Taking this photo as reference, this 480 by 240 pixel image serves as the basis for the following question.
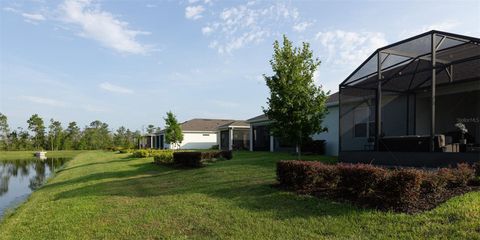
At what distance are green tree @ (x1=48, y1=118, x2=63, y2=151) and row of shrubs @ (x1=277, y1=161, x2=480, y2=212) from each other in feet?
222

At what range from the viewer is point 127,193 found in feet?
38.8

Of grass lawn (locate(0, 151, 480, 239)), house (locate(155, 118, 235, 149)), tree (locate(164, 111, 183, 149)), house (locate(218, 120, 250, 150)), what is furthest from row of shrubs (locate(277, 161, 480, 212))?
house (locate(155, 118, 235, 149))

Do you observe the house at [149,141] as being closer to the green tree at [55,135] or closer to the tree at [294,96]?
the green tree at [55,135]

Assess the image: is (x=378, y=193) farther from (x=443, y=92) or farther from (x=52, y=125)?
(x=52, y=125)

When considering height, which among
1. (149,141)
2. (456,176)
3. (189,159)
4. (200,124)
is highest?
(200,124)

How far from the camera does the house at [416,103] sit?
1127 cm

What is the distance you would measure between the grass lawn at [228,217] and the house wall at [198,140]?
34.1 m

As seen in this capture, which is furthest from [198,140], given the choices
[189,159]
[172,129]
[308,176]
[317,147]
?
[308,176]

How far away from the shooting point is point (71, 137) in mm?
69812

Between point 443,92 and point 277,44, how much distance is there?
284 inches

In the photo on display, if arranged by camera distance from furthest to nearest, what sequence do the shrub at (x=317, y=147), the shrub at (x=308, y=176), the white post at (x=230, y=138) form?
1. the white post at (x=230, y=138)
2. the shrub at (x=317, y=147)
3. the shrub at (x=308, y=176)

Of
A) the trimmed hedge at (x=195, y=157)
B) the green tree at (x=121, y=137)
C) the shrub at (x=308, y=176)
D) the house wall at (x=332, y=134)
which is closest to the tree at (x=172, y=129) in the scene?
the trimmed hedge at (x=195, y=157)

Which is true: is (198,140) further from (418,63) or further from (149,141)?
(418,63)

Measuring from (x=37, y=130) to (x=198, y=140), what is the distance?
37.7 m
